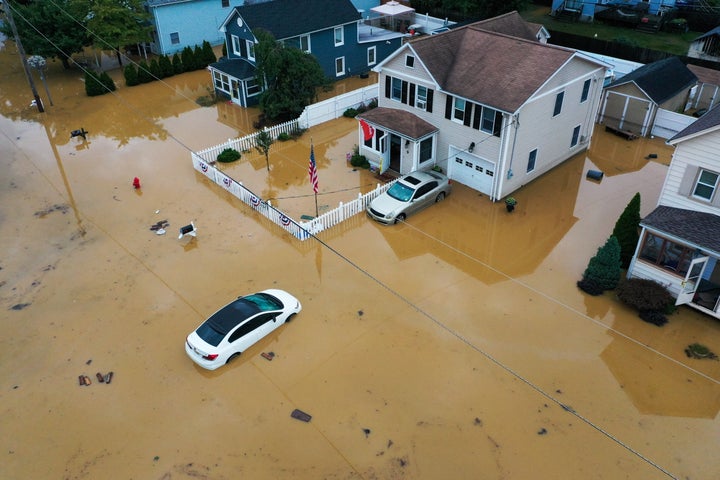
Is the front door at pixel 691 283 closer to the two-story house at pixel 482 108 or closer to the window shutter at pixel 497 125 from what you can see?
the two-story house at pixel 482 108

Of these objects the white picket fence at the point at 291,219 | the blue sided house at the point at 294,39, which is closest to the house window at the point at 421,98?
the white picket fence at the point at 291,219

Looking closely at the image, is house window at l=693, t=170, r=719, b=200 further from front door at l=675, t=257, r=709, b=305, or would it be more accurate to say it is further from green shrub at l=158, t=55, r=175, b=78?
green shrub at l=158, t=55, r=175, b=78

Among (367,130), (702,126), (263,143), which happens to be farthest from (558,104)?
(263,143)

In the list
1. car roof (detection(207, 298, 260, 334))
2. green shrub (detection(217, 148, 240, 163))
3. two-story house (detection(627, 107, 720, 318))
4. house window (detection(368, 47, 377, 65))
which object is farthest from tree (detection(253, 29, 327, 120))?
two-story house (detection(627, 107, 720, 318))

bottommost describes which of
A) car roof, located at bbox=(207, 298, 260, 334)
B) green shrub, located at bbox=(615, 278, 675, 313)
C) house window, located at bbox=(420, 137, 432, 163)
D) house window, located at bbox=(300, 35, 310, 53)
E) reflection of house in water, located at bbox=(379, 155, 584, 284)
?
reflection of house in water, located at bbox=(379, 155, 584, 284)

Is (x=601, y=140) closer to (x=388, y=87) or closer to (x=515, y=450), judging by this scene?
→ (x=388, y=87)

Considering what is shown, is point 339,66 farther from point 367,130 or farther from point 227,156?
point 227,156

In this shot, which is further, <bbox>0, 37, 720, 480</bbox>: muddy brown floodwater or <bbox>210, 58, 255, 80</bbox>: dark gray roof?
<bbox>210, 58, 255, 80</bbox>: dark gray roof


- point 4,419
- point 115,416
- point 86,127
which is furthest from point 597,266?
point 86,127
